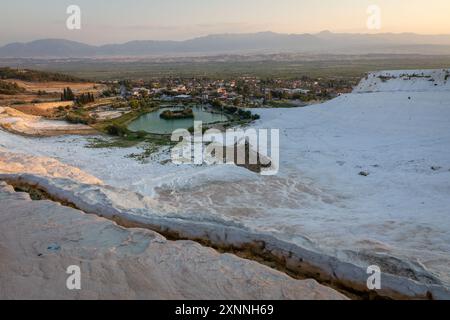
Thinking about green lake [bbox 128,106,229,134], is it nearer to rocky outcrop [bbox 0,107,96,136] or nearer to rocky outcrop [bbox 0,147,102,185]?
rocky outcrop [bbox 0,107,96,136]

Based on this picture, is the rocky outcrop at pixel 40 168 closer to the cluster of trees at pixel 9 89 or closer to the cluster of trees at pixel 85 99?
the cluster of trees at pixel 85 99

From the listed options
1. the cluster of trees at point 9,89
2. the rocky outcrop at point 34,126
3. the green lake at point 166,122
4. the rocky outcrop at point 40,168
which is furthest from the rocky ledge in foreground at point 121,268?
the cluster of trees at point 9,89

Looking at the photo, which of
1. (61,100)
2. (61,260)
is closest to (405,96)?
(61,260)

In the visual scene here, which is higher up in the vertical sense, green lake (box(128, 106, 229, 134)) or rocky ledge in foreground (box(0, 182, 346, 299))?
green lake (box(128, 106, 229, 134))

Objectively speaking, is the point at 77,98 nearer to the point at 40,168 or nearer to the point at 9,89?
the point at 9,89

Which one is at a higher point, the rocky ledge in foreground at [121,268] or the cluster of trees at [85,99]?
the cluster of trees at [85,99]

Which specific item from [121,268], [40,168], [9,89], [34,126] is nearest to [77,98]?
[9,89]

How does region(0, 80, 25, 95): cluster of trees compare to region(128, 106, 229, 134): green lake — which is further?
region(0, 80, 25, 95): cluster of trees

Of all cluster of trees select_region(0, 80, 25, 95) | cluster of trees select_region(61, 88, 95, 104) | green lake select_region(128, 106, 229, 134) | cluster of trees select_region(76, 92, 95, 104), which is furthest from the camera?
cluster of trees select_region(0, 80, 25, 95)

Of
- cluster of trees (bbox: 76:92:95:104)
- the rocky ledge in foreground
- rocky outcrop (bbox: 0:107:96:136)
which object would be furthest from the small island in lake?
the rocky ledge in foreground

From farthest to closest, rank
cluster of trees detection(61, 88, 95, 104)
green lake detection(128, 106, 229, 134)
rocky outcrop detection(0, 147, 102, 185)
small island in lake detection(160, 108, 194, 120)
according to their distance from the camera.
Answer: cluster of trees detection(61, 88, 95, 104), small island in lake detection(160, 108, 194, 120), green lake detection(128, 106, 229, 134), rocky outcrop detection(0, 147, 102, 185)
